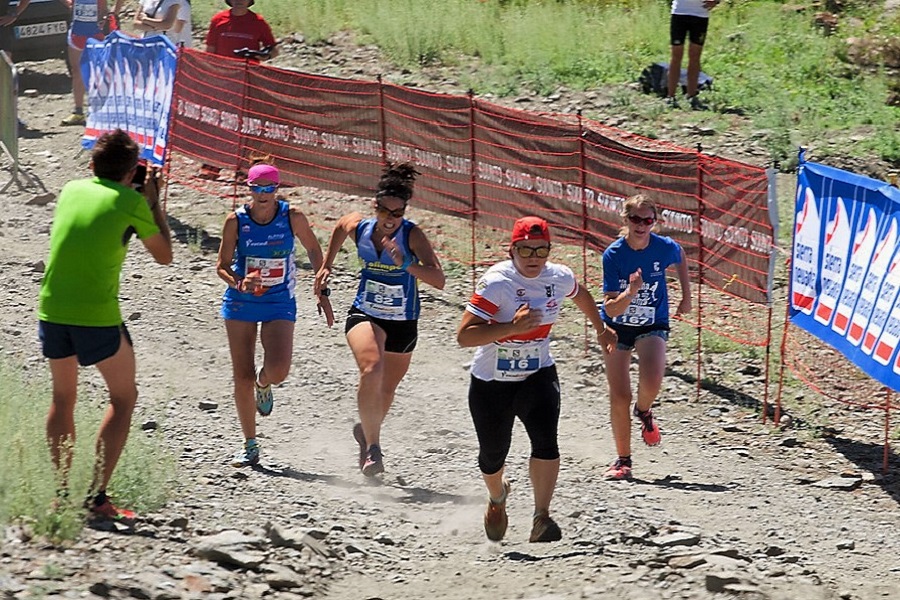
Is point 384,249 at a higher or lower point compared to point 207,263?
higher

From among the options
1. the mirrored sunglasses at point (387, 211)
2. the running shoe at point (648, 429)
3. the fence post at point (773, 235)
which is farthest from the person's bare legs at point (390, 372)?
the fence post at point (773, 235)

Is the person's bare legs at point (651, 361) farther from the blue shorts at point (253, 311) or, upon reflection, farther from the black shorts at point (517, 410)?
the blue shorts at point (253, 311)

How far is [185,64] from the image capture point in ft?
51.7

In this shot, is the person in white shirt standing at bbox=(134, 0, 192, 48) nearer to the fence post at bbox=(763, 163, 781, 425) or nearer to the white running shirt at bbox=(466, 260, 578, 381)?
the fence post at bbox=(763, 163, 781, 425)

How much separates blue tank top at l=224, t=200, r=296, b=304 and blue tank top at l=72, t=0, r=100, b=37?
10.3 metres

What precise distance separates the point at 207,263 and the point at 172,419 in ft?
14.0

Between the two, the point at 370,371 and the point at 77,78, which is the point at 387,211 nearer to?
the point at 370,371

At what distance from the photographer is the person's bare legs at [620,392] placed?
9.75 meters

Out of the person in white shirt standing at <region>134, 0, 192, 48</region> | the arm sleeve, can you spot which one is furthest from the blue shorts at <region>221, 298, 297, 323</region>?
the person in white shirt standing at <region>134, 0, 192, 48</region>

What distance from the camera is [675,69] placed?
1688cm

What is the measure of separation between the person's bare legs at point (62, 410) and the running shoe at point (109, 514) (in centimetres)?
22

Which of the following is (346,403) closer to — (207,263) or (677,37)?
(207,263)

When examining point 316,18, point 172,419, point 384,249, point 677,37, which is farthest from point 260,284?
point 316,18

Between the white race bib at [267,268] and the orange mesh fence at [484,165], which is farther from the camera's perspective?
the orange mesh fence at [484,165]
